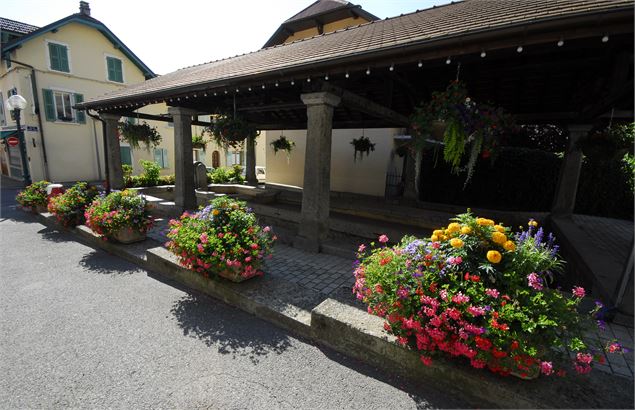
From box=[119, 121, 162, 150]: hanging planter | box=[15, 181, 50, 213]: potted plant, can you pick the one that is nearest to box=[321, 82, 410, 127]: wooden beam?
box=[119, 121, 162, 150]: hanging planter

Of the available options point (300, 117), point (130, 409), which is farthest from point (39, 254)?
point (300, 117)

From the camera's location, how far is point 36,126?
1434cm

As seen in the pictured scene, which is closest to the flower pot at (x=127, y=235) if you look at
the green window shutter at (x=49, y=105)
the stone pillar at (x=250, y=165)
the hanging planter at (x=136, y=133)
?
Result: the hanging planter at (x=136, y=133)

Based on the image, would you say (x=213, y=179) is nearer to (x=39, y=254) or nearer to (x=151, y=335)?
(x=39, y=254)

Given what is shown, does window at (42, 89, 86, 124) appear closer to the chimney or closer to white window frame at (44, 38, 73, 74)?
white window frame at (44, 38, 73, 74)

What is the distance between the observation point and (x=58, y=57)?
15.0 m

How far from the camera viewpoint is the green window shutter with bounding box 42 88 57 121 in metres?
14.6

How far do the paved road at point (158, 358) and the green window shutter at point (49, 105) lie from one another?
15587mm

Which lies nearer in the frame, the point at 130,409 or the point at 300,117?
the point at 130,409

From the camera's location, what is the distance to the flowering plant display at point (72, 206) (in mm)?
6141

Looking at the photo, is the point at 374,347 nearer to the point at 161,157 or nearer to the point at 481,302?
the point at 481,302

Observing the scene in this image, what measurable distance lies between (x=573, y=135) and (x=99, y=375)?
353 inches

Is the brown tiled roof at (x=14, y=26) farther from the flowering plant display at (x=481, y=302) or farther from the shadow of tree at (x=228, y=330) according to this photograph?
the flowering plant display at (x=481, y=302)

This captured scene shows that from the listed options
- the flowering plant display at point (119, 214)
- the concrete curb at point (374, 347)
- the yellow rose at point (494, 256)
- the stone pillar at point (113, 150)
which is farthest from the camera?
the stone pillar at point (113, 150)
